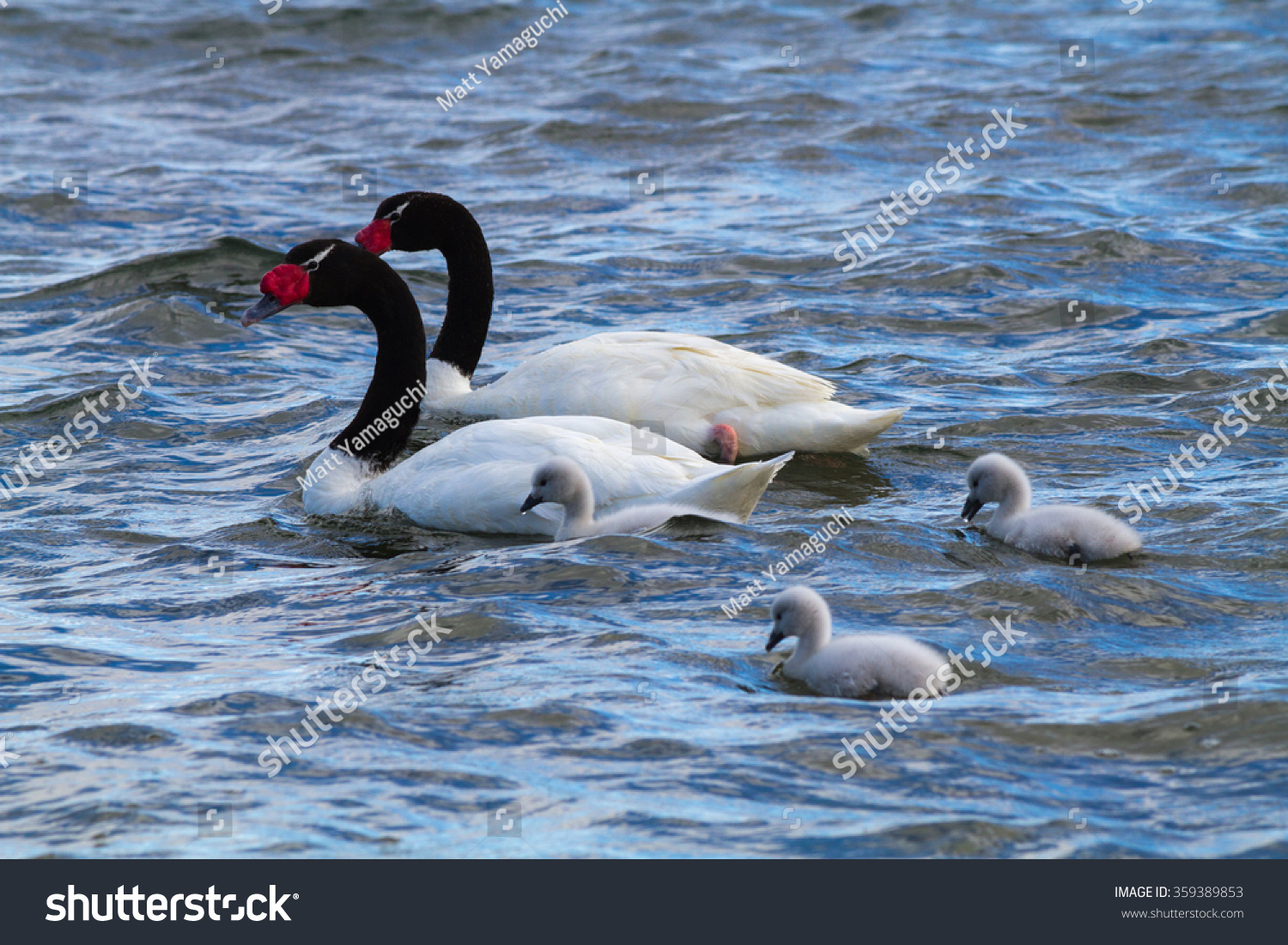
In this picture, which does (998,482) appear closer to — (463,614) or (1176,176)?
(463,614)

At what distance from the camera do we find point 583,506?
288 inches

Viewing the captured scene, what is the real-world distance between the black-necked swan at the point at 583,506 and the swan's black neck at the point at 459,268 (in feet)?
11.1

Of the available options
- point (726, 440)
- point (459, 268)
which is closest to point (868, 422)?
point (726, 440)

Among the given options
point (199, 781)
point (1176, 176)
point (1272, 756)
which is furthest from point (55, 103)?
point (1272, 756)

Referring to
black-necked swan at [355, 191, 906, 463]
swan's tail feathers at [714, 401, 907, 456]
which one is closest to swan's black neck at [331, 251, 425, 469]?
black-necked swan at [355, 191, 906, 463]

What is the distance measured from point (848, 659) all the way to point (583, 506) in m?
1.87

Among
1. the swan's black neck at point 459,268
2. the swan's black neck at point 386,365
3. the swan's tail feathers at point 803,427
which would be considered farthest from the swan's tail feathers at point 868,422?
the swan's black neck at point 459,268

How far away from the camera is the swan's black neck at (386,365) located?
8766 mm

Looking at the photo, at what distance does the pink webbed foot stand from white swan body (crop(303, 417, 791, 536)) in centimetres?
81

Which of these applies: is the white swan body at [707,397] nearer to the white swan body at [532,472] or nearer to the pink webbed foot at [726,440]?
the pink webbed foot at [726,440]

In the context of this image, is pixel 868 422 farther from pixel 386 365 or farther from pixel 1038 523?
pixel 386 365

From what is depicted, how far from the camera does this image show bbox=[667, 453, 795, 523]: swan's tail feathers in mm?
7262
